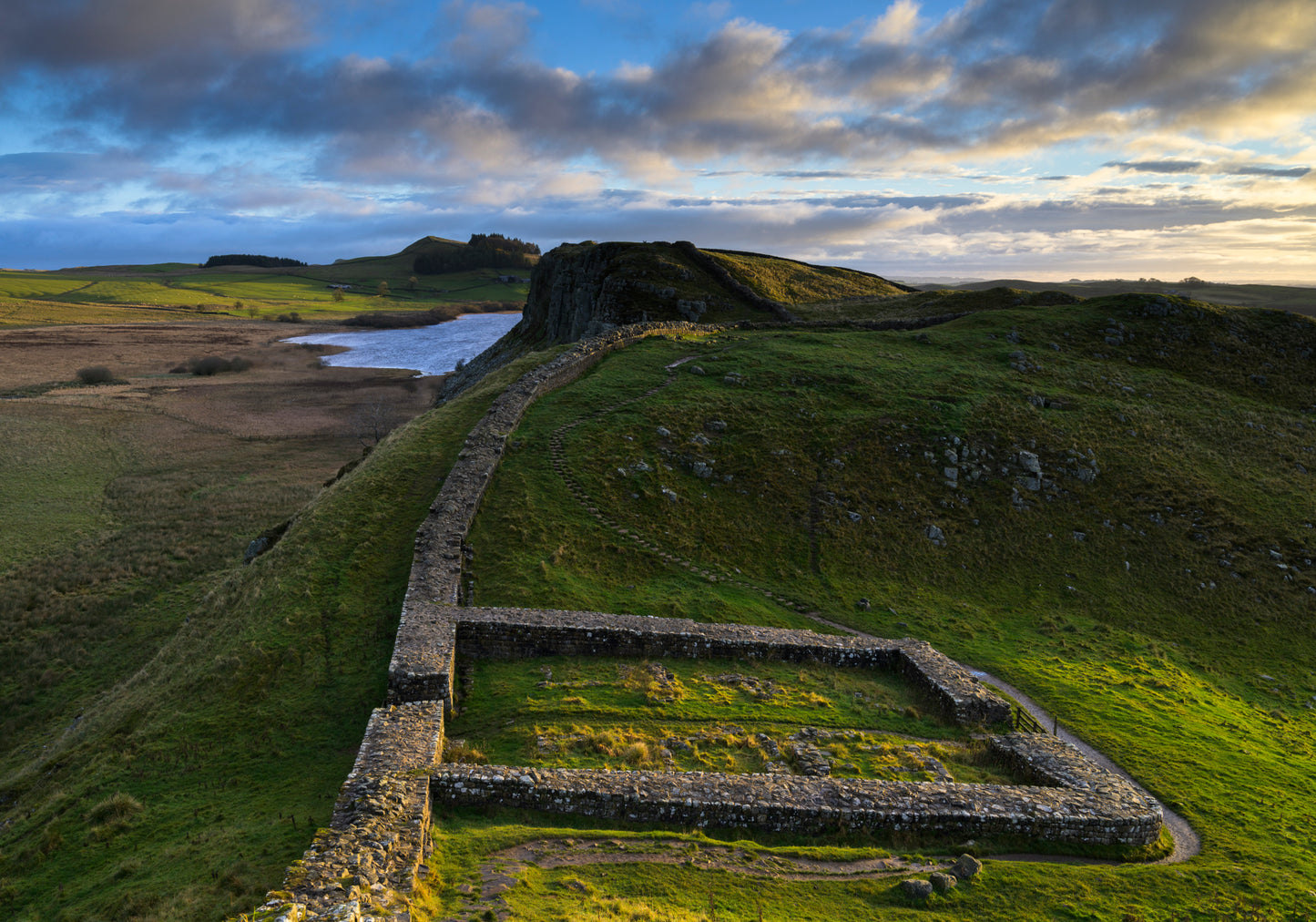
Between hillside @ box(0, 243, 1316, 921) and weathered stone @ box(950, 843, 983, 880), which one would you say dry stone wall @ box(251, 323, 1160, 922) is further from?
weathered stone @ box(950, 843, 983, 880)

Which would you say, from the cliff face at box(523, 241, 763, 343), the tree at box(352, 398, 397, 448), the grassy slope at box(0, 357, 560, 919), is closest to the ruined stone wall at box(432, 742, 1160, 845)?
the grassy slope at box(0, 357, 560, 919)

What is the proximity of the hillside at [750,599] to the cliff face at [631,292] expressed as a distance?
17.1 meters

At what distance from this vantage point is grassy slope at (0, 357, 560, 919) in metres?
13.0

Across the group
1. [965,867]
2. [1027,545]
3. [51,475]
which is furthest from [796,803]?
[51,475]

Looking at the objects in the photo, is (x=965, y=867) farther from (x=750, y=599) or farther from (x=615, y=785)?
(x=750, y=599)

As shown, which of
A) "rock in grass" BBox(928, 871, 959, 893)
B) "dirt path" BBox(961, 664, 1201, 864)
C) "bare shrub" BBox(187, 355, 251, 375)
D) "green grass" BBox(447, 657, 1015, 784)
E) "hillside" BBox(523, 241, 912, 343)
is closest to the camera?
"rock in grass" BBox(928, 871, 959, 893)

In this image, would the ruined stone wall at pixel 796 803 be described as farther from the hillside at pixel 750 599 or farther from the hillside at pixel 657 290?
the hillside at pixel 657 290

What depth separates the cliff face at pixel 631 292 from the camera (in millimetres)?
68125

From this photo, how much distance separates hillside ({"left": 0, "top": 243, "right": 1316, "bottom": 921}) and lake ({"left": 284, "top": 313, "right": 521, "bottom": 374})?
5894cm

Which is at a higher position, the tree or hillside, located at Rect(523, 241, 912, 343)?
hillside, located at Rect(523, 241, 912, 343)

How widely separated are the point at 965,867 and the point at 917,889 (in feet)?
4.40

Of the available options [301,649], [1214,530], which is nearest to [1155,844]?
[301,649]

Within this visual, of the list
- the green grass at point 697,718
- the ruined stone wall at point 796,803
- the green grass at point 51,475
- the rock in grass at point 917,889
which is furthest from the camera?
the green grass at point 51,475

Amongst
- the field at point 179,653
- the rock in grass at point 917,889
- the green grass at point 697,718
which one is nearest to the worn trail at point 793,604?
the rock in grass at point 917,889
